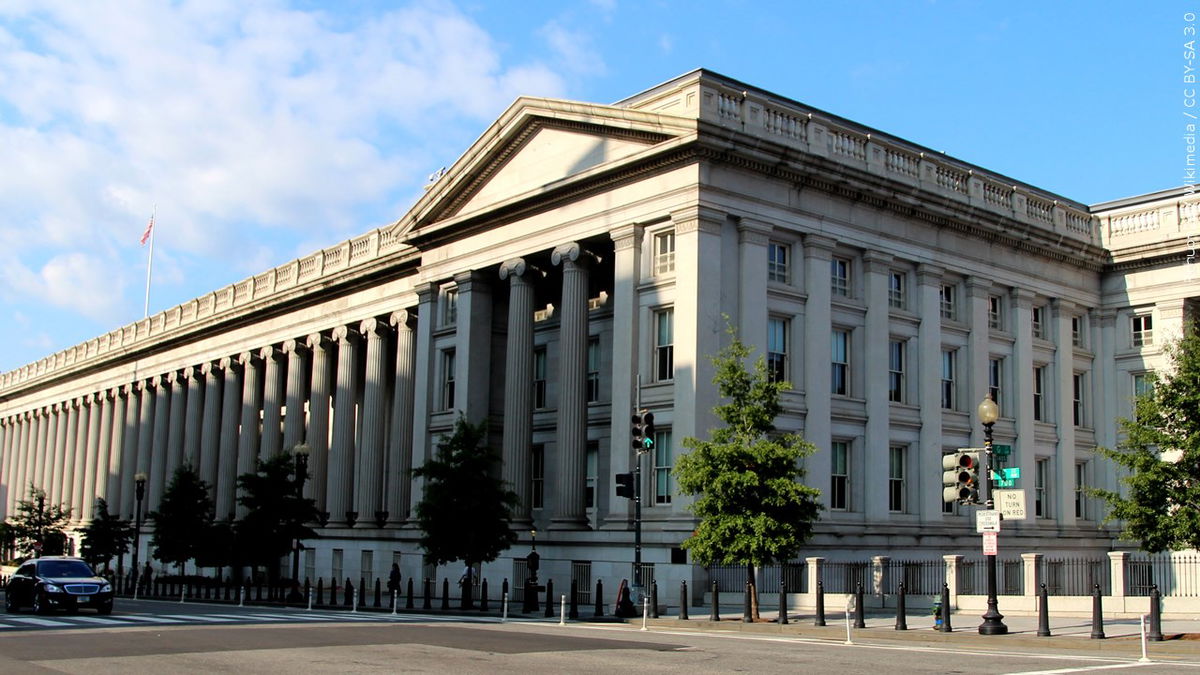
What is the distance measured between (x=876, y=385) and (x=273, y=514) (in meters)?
25.7

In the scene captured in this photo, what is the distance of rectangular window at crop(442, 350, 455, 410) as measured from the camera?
5266cm

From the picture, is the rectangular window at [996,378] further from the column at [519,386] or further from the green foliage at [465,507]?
the green foliage at [465,507]

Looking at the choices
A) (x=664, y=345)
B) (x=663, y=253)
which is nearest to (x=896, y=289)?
(x=663, y=253)

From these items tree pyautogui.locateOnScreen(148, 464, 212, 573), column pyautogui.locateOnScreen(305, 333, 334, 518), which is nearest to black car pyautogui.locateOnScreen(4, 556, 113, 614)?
column pyautogui.locateOnScreen(305, 333, 334, 518)

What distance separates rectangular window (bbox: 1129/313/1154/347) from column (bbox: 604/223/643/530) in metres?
24.6

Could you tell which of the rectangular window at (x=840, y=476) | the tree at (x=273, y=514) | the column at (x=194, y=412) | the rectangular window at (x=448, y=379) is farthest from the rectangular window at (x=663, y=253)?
the column at (x=194, y=412)

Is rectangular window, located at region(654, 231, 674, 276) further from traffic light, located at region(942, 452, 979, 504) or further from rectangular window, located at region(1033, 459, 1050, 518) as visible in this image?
rectangular window, located at region(1033, 459, 1050, 518)

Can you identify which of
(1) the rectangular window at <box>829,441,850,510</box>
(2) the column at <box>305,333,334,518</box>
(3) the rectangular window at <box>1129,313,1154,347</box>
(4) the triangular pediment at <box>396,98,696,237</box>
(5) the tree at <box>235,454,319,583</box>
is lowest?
(5) the tree at <box>235,454,319,583</box>

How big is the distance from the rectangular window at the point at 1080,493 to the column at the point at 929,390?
383 inches

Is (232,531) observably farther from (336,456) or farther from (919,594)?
(919,594)

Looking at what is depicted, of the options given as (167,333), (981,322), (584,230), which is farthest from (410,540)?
(167,333)

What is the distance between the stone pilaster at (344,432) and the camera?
6350cm

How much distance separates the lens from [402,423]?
190 ft

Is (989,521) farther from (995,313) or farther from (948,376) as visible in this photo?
(995,313)
